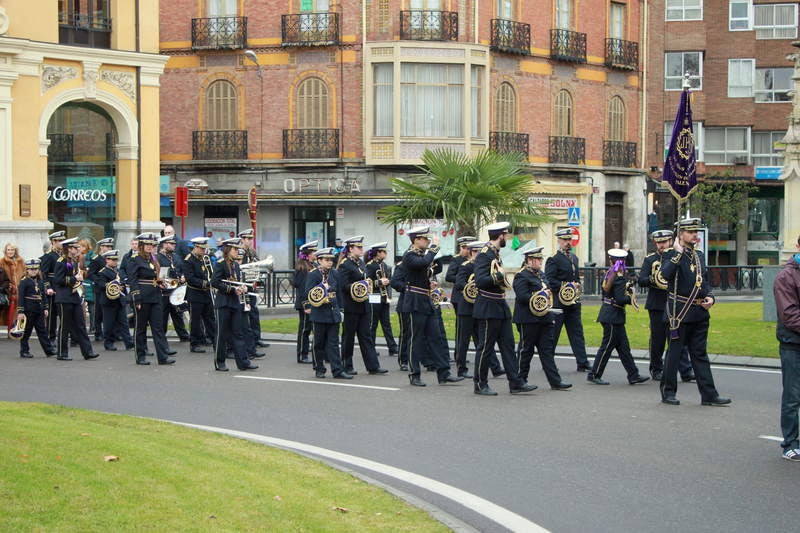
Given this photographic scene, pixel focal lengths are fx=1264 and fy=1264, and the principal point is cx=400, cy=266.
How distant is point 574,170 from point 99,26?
1905 centimetres

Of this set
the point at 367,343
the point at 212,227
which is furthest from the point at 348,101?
the point at 367,343

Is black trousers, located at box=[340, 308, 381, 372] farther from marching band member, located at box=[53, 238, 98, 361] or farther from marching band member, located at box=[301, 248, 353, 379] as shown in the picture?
marching band member, located at box=[53, 238, 98, 361]

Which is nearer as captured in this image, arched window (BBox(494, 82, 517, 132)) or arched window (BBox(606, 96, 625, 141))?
arched window (BBox(494, 82, 517, 132))

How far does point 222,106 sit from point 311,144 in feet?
11.6

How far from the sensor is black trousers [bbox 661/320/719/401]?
13609 mm

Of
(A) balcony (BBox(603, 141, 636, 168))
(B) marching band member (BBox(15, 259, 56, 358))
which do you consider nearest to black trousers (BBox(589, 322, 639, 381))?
(B) marching band member (BBox(15, 259, 56, 358))

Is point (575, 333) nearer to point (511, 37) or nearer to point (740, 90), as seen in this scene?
point (511, 37)

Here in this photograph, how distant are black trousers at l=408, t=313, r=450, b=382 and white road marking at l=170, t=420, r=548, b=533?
4088 millimetres

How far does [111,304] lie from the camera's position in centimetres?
2128

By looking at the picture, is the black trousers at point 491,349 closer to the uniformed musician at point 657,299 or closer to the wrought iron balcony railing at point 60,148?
the uniformed musician at point 657,299

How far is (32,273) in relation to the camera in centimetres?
2069

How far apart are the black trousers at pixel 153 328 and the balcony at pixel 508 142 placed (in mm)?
25126

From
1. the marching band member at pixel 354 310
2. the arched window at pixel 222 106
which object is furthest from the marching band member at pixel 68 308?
the arched window at pixel 222 106

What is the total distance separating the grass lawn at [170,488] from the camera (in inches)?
294
